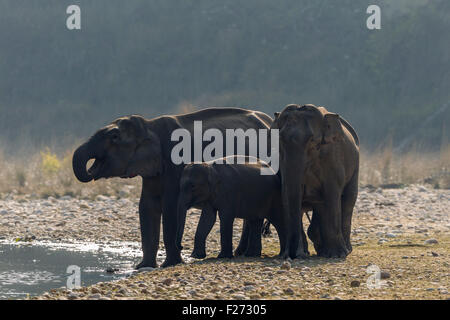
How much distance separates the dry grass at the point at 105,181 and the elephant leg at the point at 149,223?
937 centimetres

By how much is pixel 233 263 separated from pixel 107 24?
4377 cm

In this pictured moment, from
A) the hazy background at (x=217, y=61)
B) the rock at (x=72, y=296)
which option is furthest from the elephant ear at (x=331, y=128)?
the hazy background at (x=217, y=61)

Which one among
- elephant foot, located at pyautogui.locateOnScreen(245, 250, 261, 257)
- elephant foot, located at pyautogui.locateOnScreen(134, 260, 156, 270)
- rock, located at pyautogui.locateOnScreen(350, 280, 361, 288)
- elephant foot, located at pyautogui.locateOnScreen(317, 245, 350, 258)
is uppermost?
rock, located at pyautogui.locateOnScreen(350, 280, 361, 288)

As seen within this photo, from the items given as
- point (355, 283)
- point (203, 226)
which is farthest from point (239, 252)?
point (355, 283)

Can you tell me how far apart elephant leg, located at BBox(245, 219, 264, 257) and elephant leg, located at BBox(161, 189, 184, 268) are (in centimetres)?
87

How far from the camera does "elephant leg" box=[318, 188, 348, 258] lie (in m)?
10.1

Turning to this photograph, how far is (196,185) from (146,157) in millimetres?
921

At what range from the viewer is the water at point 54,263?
34.2 feet

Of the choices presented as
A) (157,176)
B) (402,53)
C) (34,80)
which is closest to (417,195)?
(157,176)

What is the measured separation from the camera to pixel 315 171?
33.0 feet

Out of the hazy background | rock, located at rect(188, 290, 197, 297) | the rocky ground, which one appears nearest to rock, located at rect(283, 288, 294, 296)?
the rocky ground

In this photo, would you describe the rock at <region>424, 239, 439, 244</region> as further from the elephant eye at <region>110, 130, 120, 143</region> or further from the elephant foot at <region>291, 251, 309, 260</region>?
the elephant eye at <region>110, 130, 120, 143</region>

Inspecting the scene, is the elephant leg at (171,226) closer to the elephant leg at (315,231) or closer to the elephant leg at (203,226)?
the elephant leg at (203,226)

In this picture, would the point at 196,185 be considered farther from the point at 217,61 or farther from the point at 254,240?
the point at 217,61
